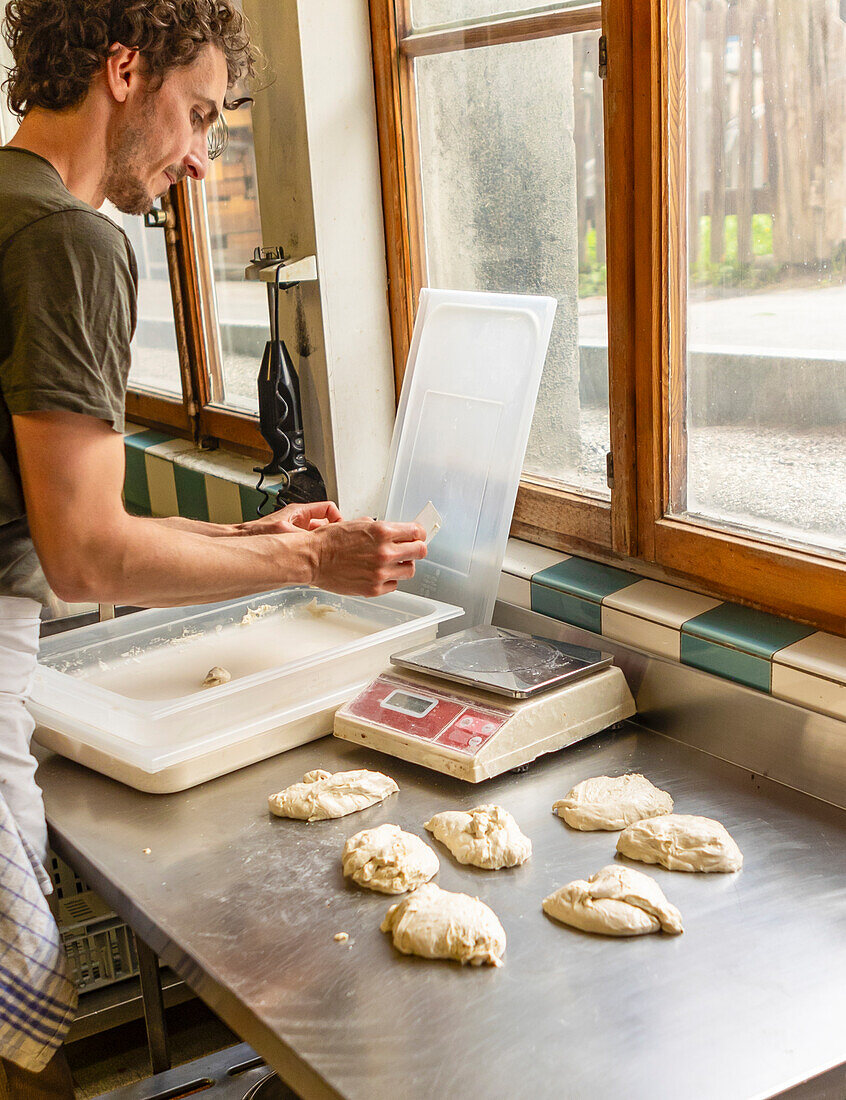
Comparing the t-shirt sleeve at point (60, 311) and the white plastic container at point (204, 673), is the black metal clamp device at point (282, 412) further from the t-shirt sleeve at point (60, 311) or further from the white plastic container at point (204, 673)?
the t-shirt sleeve at point (60, 311)

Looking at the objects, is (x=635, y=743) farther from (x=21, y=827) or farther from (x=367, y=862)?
(x=21, y=827)

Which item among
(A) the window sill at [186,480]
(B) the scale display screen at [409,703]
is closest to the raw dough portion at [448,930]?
(B) the scale display screen at [409,703]

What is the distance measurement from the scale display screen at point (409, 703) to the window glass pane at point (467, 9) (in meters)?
1.00

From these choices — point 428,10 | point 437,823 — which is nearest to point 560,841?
point 437,823

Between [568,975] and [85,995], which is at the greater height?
[568,975]

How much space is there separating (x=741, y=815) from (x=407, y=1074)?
1.80 ft

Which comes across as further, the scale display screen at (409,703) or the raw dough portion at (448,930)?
the scale display screen at (409,703)

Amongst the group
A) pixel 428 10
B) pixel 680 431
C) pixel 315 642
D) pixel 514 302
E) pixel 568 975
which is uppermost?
pixel 428 10

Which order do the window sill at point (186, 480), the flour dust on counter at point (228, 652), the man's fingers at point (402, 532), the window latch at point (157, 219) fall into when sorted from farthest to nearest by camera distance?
the window latch at point (157, 219) < the window sill at point (186, 480) < the flour dust on counter at point (228, 652) < the man's fingers at point (402, 532)

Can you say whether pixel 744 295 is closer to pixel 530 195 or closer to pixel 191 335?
pixel 530 195

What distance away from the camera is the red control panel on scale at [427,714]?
1351mm

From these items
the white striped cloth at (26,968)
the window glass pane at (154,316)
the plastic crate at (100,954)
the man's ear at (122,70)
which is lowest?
the plastic crate at (100,954)

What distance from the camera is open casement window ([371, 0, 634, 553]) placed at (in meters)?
1.62

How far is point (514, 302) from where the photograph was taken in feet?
5.53
